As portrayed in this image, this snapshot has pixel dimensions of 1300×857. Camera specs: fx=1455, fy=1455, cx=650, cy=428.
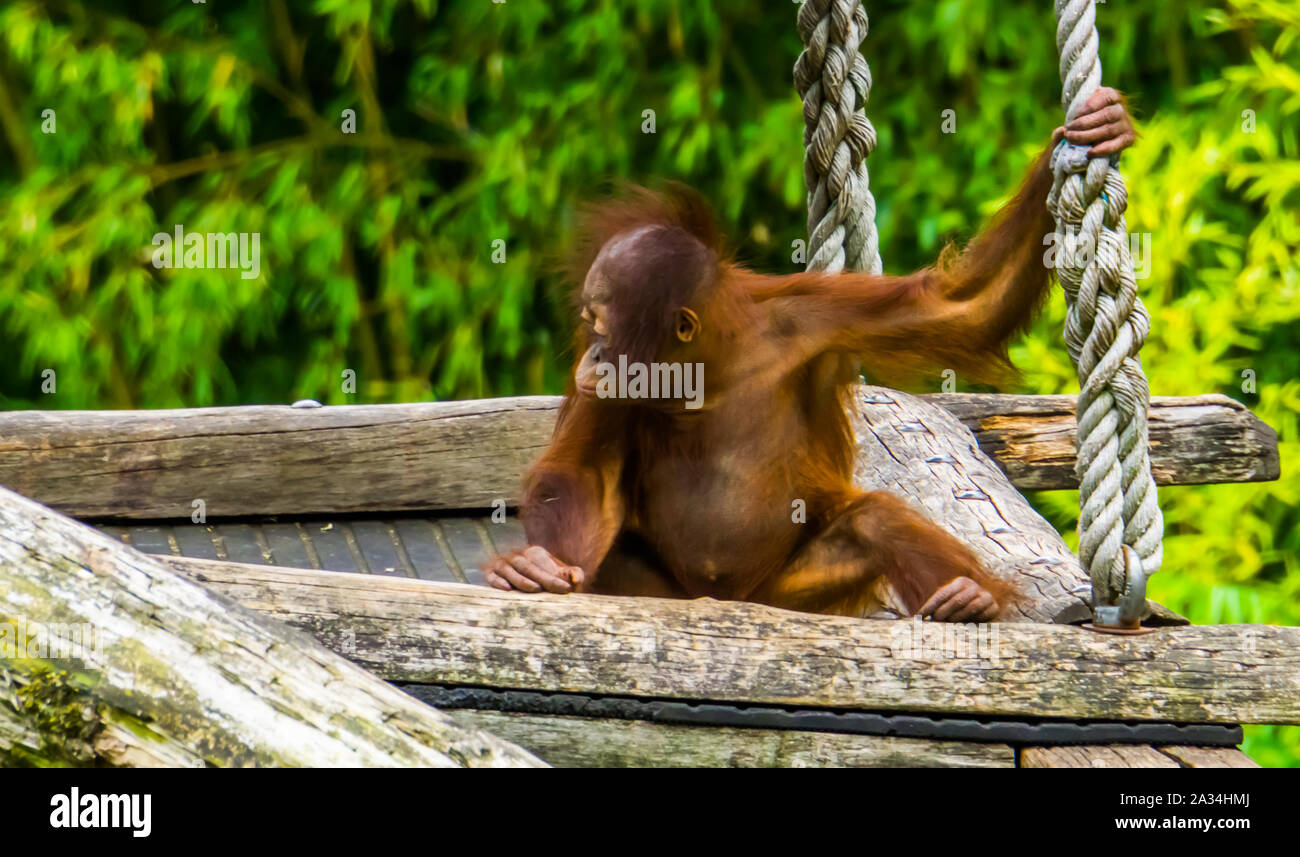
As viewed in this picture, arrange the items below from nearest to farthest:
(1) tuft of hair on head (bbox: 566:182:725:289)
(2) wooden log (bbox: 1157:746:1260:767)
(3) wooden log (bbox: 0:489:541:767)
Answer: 1. (3) wooden log (bbox: 0:489:541:767)
2. (2) wooden log (bbox: 1157:746:1260:767)
3. (1) tuft of hair on head (bbox: 566:182:725:289)

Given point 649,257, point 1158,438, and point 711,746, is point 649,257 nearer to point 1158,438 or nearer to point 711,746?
point 711,746

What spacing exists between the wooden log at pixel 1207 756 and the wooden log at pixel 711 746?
0.66ft

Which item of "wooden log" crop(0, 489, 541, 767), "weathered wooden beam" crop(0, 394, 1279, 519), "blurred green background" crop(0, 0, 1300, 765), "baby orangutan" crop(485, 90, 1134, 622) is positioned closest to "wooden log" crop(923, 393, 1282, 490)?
Result: "weathered wooden beam" crop(0, 394, 1279, 519)

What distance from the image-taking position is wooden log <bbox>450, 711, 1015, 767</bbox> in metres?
1.88

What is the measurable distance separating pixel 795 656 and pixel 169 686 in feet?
2.59

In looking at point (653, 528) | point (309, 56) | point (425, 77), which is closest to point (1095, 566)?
point (653, 528)

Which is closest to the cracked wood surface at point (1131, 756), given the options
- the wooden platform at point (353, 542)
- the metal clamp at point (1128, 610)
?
the metal clamp at point (1128, 610)

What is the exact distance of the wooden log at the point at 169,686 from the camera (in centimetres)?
140

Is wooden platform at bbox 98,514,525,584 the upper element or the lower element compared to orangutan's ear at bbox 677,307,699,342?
lower

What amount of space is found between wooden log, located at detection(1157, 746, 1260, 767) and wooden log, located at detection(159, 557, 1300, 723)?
4 cm

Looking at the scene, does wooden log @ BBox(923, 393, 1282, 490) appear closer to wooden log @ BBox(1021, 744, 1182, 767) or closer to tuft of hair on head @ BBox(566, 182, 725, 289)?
tuft of hair on head @ BBox(566, 182, 725, 289)

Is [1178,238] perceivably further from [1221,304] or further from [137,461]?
[137,461]

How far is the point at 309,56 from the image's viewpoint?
18.8 feet

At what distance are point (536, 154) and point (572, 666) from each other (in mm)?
3427
